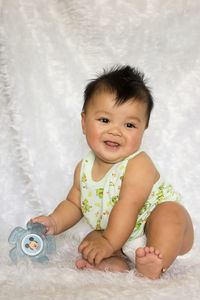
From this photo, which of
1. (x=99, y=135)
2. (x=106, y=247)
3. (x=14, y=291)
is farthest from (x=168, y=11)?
(x=14, y=291)

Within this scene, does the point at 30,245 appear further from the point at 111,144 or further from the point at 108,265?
the point at 111,144

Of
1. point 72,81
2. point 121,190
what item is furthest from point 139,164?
point 72,81

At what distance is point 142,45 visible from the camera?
5.84ft

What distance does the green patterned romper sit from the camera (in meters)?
1.33

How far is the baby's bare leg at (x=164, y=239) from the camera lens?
1110 millimetres

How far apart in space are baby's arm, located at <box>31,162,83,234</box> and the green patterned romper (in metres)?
0.03

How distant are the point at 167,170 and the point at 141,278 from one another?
2.41 feet

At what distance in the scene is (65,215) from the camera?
1424 mm

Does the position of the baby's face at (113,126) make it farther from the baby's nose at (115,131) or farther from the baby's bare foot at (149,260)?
the baby's bare foot at (149,260)

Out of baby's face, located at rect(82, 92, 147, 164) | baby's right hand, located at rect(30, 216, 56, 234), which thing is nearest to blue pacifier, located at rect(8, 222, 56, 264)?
baby's right hand, located at rect(30, 216, 56, 234)

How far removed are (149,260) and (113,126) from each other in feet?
1.26

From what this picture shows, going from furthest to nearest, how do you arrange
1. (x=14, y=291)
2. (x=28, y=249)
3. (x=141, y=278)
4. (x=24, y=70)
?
(x=24, y=70)
(x=28, y=249)
(x=141, y=278)
(x=14, y=291)

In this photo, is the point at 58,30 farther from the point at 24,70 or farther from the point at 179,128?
the point at 179,128

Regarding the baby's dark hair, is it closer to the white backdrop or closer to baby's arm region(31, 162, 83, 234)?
baby's arm region(31, 162, 83, 234)
